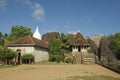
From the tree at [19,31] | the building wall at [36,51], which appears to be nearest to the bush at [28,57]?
the building wall at [36,51]

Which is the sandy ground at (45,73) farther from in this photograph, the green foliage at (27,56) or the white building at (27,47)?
the white building at (27,47)

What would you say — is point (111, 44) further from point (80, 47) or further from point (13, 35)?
point (13, 35)

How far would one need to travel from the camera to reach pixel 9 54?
29562mm

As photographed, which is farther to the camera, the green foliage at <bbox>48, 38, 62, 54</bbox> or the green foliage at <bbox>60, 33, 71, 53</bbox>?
the green foliage at <bbox>60, 33, 71, 53</bbox>

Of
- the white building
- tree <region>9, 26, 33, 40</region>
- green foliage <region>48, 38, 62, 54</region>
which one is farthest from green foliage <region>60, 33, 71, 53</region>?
tree <region>9, 26, 33, 40</region>

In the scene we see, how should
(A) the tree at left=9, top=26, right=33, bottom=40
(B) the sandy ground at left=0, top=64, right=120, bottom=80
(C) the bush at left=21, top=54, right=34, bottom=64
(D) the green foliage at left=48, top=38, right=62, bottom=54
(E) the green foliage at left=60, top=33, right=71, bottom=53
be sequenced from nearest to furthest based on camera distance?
(B) the sandy ground at left=0, top=64, right=120, bottom=80, (C) the bush at left=21, top=54, right=34, bottom=64, (D) the green foliage at left=48, top=38, right=62, bottom=54, (E) the green foliage at left=60, top=33, right=71, bottom=53, (A) the tree at left=9, top=26, right=33, bottom=40

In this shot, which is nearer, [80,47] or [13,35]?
[80,47]

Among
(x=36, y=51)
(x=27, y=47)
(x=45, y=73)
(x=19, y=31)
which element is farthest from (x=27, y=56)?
(x=19, y=31)

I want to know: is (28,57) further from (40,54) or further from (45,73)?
(45,73)

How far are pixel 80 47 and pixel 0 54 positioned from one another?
20531 millimetres

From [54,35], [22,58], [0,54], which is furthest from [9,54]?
[54,35]

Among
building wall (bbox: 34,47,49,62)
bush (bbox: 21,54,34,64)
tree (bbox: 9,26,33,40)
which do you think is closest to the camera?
bush (bbox: 21,54,34,64)

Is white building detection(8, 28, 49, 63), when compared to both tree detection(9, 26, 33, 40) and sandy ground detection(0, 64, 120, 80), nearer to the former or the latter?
sandy ground detection(0, 64, 120, 80)

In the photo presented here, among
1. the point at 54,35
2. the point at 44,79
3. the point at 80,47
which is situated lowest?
the point at 44,79
